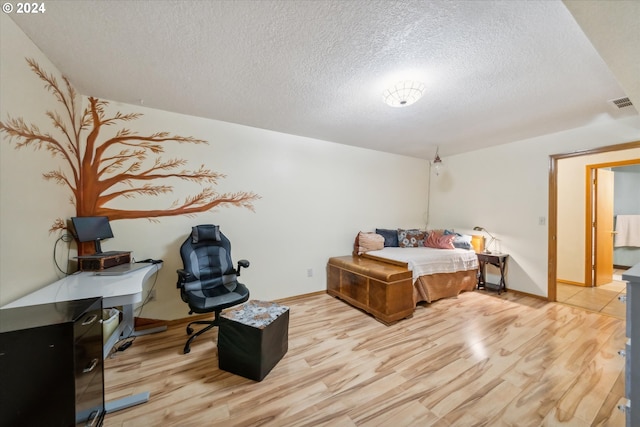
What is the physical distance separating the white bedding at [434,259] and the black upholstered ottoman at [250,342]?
187 cm

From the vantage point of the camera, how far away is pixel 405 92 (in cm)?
200

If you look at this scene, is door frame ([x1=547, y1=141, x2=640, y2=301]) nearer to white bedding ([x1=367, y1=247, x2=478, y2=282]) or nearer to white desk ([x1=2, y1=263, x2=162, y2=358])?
white bedding ([x1=367, y1=247, x2=478, y2=282])

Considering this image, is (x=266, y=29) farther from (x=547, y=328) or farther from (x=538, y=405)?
(x=547, y=328)

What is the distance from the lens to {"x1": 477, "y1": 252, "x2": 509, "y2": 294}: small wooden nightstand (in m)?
3.64

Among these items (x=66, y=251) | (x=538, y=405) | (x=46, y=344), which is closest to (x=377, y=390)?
(x=538, y=405)

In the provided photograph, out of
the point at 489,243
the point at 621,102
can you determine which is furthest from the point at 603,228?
the point at 621,102

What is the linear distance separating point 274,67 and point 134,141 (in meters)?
1.82

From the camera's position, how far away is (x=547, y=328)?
2535 millimetres

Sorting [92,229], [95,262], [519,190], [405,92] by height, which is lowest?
[95,262]

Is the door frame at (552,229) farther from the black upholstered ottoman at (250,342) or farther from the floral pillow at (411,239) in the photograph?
the black upholstered ottoman at (250,342)

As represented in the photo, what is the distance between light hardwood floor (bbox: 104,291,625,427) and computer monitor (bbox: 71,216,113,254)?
107 cm

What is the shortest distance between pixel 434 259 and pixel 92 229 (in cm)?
393

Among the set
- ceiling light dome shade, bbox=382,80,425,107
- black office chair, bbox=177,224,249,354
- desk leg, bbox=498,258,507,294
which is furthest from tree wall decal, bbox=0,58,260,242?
desk leg, bbox=498,258,507,294

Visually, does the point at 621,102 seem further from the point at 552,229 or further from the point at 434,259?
the point at 434,259
